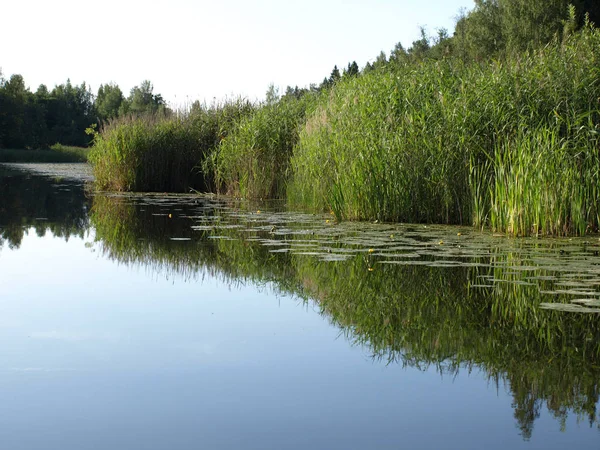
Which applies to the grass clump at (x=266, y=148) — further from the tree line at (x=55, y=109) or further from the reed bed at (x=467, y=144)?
the tree line at (x=55, y=109)

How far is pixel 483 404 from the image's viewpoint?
2.96 metres

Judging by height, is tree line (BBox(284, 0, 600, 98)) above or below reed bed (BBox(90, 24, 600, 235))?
above

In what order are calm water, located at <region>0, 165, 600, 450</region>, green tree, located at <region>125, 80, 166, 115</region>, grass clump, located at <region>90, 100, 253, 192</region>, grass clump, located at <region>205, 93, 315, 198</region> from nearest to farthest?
calm water, located at <region>0, 165, 600, 450</region>
grass clump, located at <region>205, 93, 315, 198</region>
grass clump, located at <region>90, 100, 253, 192</region>
green tree, located at <region>125, 80, 166, 115</region>

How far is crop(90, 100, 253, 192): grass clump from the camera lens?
1659 cm

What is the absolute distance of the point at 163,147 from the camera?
16.7 m

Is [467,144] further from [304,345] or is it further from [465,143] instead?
[304,345]

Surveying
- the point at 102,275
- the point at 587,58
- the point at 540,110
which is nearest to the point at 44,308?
the point at 102,275

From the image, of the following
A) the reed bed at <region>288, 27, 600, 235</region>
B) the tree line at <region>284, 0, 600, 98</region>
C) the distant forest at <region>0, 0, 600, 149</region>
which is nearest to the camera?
the reed bed at <region>288, 27, 600, 235</region>

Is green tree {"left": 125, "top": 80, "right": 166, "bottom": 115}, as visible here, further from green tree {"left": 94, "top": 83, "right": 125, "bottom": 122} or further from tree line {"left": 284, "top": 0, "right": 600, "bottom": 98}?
tree line {"left": 284, "top": 0, "right": 600, "bottom": 98}

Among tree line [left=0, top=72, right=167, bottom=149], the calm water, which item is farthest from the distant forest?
the calm water

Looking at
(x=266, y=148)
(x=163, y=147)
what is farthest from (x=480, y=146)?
(x=163, y=147)

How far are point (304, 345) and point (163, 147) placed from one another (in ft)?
43.8

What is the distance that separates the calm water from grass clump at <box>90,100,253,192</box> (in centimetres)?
891

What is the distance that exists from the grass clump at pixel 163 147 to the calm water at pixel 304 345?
891 cm
